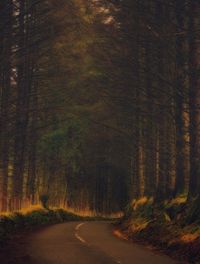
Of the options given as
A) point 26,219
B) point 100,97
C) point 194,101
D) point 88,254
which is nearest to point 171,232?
point 88,254

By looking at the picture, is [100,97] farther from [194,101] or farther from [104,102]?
[194,101]

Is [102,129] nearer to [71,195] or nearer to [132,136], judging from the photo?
[71,195]

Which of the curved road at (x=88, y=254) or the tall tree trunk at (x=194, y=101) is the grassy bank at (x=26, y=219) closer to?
the curved road at (x=88, y=254)

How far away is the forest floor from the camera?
13164 mm

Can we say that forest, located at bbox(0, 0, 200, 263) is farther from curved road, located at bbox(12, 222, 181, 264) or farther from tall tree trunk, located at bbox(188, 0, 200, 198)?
curved road, located at bbox(12, 222, 181, 264)

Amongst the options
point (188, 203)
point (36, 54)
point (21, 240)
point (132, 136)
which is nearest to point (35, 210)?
point (132, 136)

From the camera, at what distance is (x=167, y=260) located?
39.7 ft

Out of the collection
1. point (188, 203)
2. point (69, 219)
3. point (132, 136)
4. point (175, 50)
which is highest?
point (175, 50)

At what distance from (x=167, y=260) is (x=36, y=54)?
14.6m

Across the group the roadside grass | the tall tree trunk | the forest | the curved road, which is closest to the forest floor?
the forest

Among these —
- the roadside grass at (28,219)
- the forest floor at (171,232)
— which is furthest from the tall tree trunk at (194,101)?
the roadside grass at (28,219)

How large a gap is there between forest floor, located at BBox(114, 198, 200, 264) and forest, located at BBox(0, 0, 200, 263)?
15cm

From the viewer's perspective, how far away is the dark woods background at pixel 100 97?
18.5 metres

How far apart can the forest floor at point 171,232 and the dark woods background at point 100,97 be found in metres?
1.06
